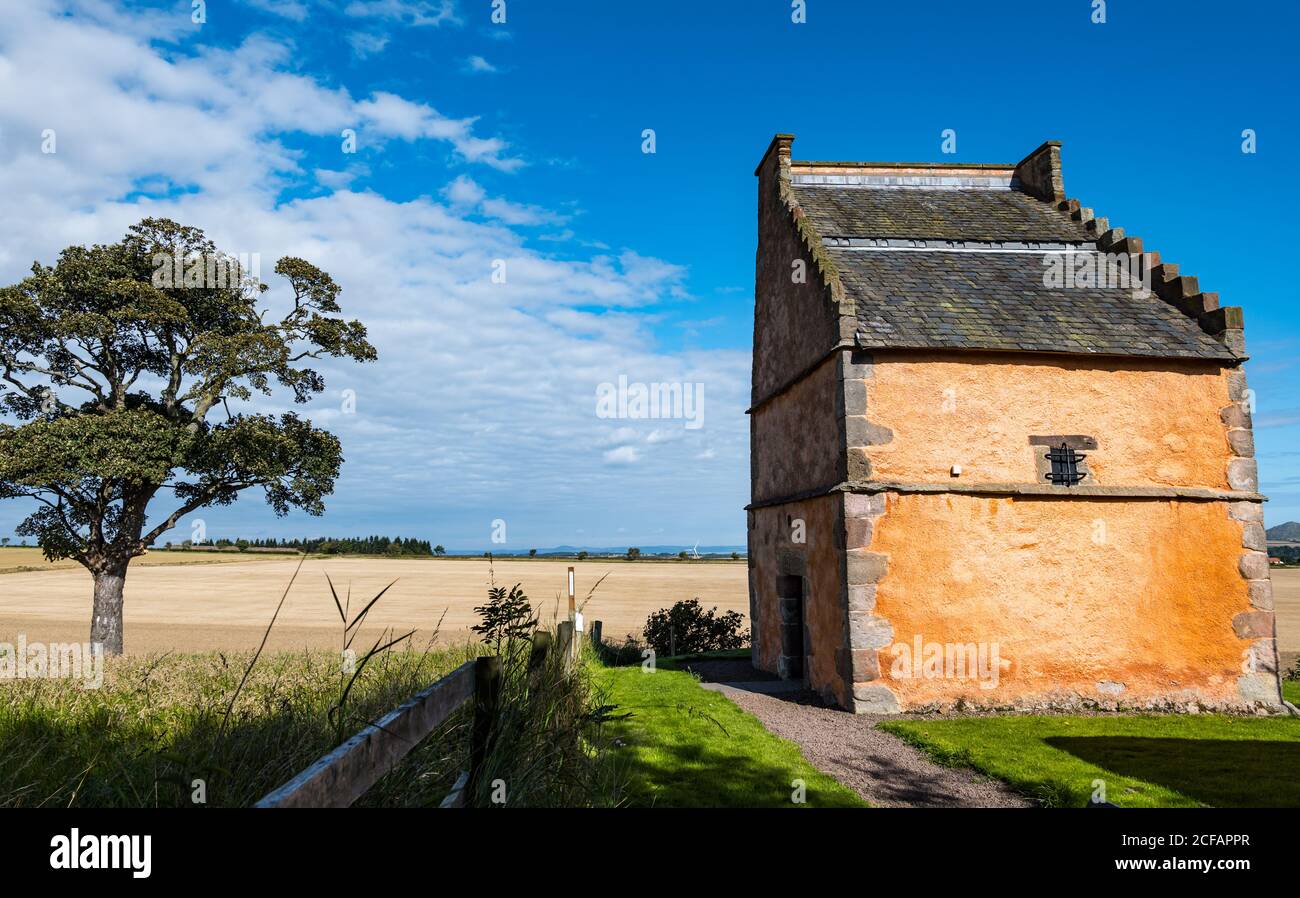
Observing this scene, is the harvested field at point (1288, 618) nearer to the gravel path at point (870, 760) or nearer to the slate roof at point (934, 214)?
the slate roof at point (934, 214)

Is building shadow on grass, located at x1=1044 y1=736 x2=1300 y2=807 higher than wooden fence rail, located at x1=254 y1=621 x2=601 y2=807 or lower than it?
lower

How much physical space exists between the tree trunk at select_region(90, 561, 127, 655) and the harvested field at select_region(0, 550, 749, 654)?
465 centimetres

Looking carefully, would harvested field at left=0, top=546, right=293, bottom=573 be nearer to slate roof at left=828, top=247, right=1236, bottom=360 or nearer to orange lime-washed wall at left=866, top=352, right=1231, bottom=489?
slate roof at left=828, top=247, right=1236, bottom=360

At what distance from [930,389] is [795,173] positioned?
8.31 meters

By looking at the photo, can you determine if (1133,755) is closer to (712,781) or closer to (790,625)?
(712,781)

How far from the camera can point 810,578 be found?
1416 cm

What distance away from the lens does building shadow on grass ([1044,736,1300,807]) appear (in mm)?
7668

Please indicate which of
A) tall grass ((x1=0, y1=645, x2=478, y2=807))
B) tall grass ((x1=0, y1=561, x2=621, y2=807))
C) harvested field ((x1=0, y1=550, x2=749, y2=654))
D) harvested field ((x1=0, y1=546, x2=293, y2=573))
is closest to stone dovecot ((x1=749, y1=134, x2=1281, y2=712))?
harvested field ((x1=0, y1=550, x2=749, y2=654))

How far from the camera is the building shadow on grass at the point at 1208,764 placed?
7668mm

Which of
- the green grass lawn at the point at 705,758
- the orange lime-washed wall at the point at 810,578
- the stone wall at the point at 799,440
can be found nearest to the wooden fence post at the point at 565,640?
the green grass lawn at the point at 705,758
